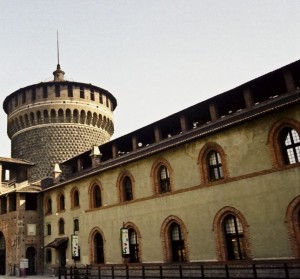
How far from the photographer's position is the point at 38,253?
31.4m

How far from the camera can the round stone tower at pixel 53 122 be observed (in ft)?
126

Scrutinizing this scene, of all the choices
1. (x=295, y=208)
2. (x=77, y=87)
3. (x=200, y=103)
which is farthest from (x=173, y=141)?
(x=77, y=87)

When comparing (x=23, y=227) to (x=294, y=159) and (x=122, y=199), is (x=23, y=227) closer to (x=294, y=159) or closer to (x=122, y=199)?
(x=122, y=199)

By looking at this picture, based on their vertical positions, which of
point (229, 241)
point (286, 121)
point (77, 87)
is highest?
point (77, 87)

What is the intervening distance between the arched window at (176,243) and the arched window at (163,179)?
2.17 meters

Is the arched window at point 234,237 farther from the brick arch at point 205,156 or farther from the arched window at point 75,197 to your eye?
the arched window at point 75,197

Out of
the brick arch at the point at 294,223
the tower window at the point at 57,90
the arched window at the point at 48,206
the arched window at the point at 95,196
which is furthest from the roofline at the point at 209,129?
the tower window at the point at 57,90

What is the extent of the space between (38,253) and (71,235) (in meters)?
6.10

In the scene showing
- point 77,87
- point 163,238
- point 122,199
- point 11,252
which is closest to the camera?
point 163,238

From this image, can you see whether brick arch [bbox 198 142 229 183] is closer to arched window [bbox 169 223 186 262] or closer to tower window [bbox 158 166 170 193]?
tower window [bbox 158 166 170 193]

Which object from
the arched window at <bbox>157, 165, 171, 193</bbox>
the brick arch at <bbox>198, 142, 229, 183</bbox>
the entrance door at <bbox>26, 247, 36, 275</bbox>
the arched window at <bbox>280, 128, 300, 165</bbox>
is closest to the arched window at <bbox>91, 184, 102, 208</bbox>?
the arched window at <bbox>157, 165, 171, 193</bbox>

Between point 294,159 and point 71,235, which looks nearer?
point 294,159

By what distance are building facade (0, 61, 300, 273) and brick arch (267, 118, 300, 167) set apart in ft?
0.15

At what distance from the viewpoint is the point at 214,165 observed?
19234 millimetres
